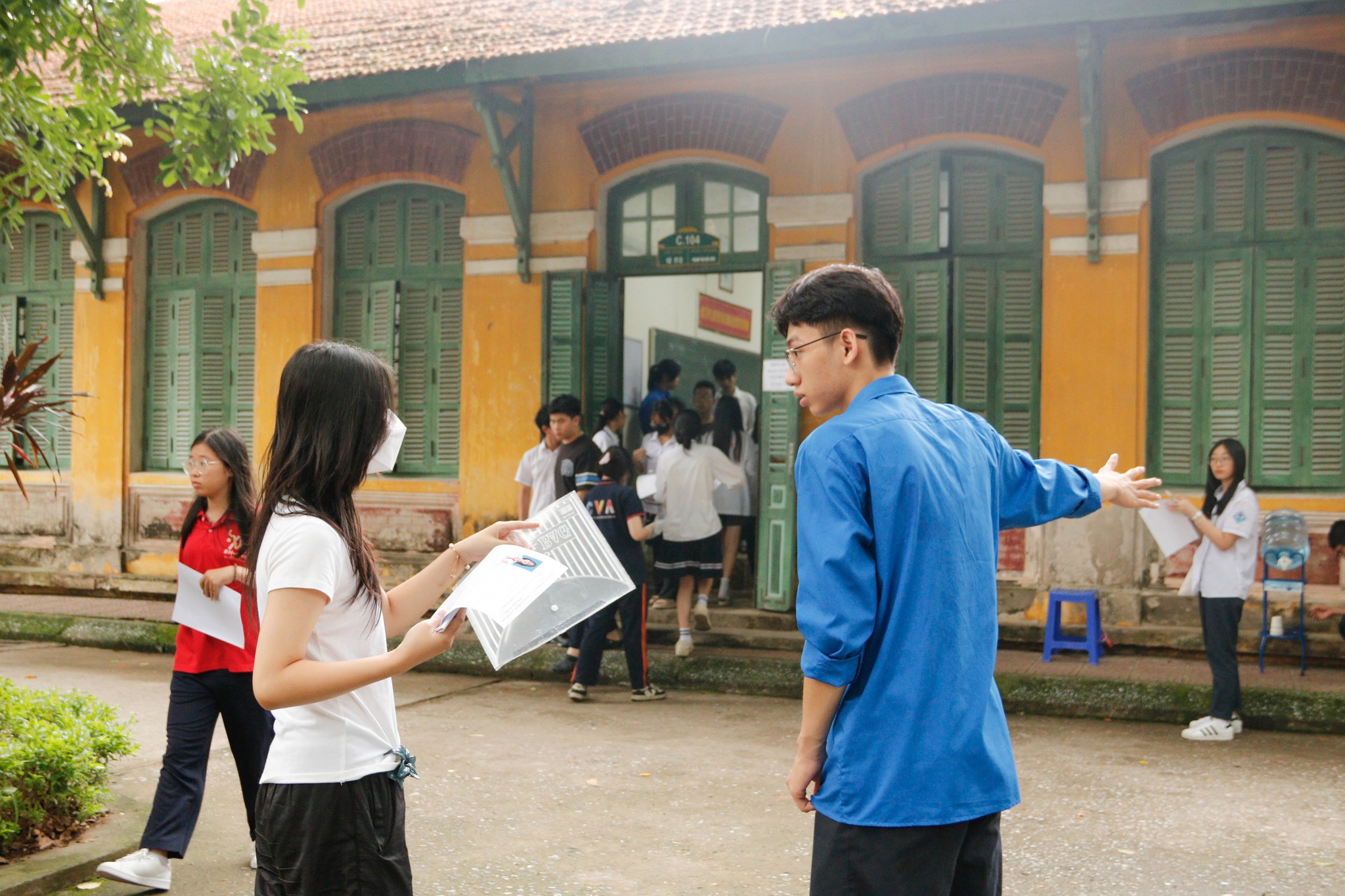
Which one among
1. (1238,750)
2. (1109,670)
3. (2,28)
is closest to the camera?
(2,28)

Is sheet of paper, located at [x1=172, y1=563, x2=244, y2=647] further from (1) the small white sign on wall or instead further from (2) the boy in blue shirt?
(1) the small white sign on wall

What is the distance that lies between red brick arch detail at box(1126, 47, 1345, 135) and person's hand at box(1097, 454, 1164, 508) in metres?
6.96

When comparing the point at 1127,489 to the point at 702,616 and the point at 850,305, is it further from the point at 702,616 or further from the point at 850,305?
the point at 702,616

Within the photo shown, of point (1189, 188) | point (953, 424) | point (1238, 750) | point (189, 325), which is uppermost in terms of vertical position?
point (1189, 188)

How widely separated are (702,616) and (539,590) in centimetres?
745

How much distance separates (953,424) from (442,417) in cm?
923

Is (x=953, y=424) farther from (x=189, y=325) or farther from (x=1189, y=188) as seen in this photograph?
(x=189, y=325)

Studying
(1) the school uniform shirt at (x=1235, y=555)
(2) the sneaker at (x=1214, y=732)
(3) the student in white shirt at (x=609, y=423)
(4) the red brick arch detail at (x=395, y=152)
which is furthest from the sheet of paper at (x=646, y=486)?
(2) the sneaker at (x=1214, y=732)

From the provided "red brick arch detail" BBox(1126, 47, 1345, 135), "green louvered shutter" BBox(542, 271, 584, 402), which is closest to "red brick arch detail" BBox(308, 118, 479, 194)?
"green louvered shutter" BBox(542, 271, 584, 402)

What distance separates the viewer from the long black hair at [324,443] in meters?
2.40

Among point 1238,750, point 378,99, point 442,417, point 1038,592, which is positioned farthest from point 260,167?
point 1238,750

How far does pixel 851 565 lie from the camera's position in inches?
90.0

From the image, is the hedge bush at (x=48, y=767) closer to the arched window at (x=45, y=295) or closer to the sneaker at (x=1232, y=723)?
the sneaker at (x=1232, y=723)

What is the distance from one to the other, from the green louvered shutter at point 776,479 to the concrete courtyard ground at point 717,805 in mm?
1603
